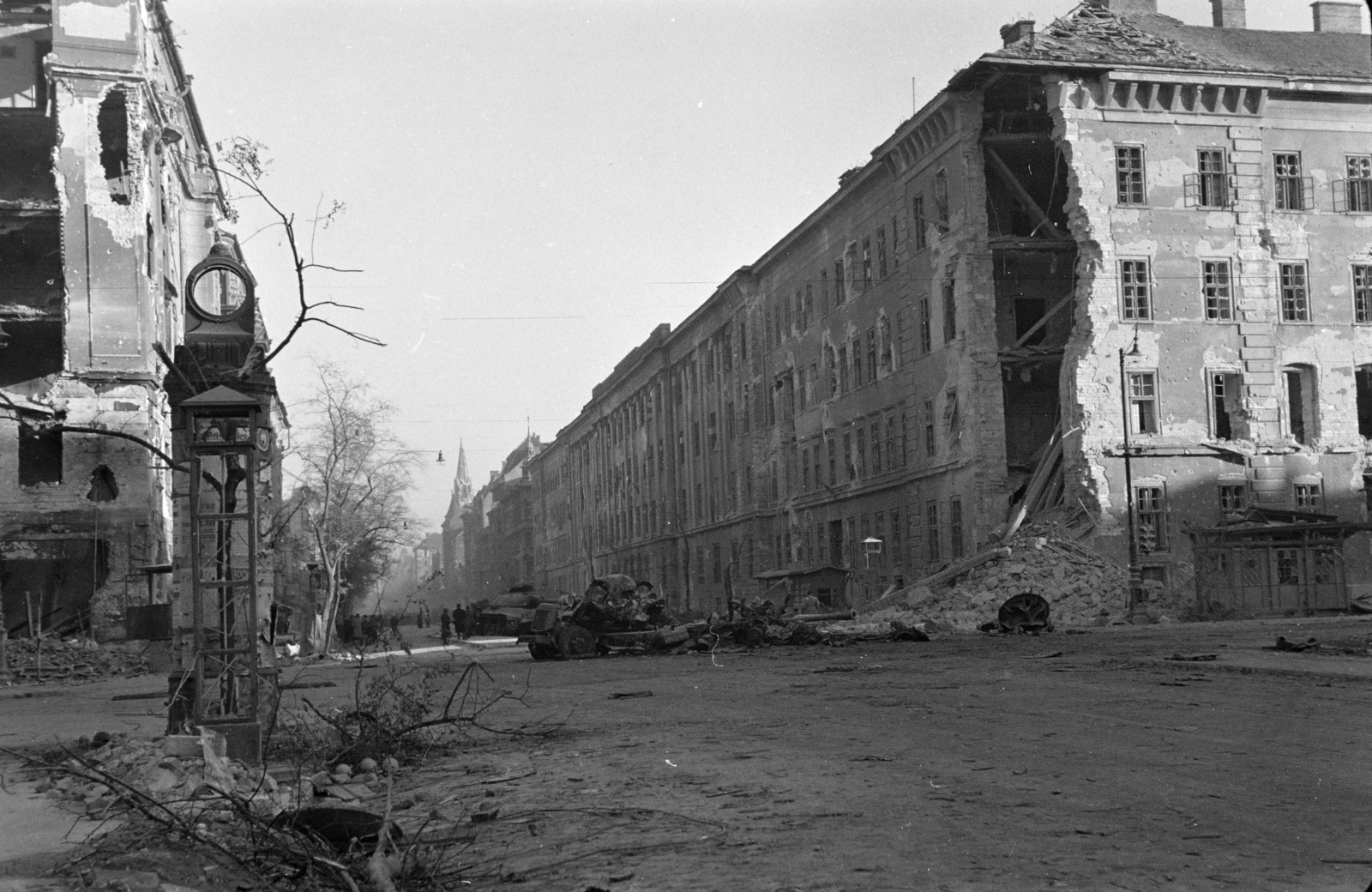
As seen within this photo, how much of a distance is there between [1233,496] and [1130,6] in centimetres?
1676

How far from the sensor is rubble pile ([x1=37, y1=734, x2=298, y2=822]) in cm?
830

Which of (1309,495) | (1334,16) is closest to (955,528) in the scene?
(1309,495)

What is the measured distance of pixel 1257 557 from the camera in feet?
121

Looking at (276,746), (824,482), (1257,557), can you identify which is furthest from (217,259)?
(824,482)

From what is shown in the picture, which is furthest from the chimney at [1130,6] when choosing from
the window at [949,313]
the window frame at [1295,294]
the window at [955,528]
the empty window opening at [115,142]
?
the empty window opening at [115,142]

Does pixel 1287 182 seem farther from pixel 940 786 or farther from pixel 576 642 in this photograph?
pixel 940 786

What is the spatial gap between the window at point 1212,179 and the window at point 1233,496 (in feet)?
27.7

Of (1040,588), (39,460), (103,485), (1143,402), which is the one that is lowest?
(1040,588)

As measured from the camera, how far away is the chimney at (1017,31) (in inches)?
1703

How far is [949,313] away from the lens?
42.2 m

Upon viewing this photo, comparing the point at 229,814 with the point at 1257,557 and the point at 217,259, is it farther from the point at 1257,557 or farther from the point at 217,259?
the point at 1257,557

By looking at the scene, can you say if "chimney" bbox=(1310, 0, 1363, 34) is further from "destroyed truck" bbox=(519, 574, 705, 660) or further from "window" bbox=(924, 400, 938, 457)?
"destroyed truck" bbox=(519, 574, 705, 660)

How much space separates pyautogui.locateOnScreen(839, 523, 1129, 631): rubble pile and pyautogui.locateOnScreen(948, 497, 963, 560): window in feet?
10.4

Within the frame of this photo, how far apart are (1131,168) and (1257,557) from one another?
1205 centimetres
